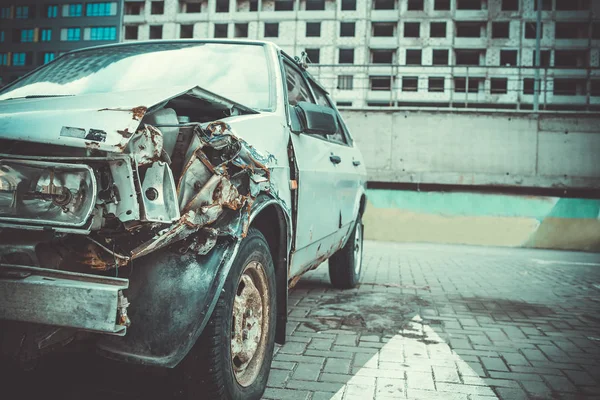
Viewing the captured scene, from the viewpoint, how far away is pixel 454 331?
4035 mm

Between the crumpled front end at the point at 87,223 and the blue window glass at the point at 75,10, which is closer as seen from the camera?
the crumpled front end at the point at 87,223

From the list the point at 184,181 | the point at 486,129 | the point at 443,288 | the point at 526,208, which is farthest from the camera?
the point at 486,129

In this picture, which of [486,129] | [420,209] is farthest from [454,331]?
[486,129]

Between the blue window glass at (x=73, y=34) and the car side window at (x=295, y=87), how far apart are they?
64.9m

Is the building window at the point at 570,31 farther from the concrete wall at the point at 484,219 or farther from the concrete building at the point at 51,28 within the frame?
the concrete building at the point at 51,28

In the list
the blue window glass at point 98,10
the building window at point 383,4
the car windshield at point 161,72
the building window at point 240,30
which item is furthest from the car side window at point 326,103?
the blue window glass at point 98,10

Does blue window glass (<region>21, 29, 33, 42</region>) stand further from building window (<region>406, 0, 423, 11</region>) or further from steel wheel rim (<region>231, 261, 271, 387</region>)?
steel wheel rim (<region>231, 261, 271, 387</region>)

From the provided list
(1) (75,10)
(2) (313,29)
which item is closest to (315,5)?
(2) (313,29)

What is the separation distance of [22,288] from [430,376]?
234 cm

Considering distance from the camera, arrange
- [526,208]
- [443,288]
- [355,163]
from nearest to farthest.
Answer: [355,163] → [443,288] → [526,208]

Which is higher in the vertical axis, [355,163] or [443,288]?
[355,163]

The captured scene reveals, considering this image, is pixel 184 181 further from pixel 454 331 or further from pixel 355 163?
pixel 355 163

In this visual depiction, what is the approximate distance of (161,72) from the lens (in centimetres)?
312

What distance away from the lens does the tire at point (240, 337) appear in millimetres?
1938
